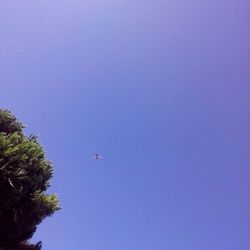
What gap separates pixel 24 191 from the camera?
19.2 m

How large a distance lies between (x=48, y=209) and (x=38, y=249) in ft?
6.66

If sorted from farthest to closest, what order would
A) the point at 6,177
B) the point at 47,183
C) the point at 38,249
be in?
the point at 47,183
the point at 38,249
the point at 6,177

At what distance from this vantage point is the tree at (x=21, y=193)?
61.0ft

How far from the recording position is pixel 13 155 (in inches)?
746

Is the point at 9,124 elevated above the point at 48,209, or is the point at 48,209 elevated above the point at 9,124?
the point at 9,124

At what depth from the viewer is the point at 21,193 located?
61.8ft

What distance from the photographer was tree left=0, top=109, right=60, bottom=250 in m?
18.6

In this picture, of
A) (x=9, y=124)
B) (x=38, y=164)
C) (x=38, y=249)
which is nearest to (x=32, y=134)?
(x=9, y=124)

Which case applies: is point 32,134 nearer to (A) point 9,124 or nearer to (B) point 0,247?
(A) point 9,124

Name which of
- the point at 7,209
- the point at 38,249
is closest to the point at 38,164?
the point at 7,209

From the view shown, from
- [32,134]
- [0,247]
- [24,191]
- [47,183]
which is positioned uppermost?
[32,134]

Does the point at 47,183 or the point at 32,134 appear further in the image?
the point at 32,134

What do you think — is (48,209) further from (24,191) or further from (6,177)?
(6,177)

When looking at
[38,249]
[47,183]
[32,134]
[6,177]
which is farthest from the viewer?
[32,134]
